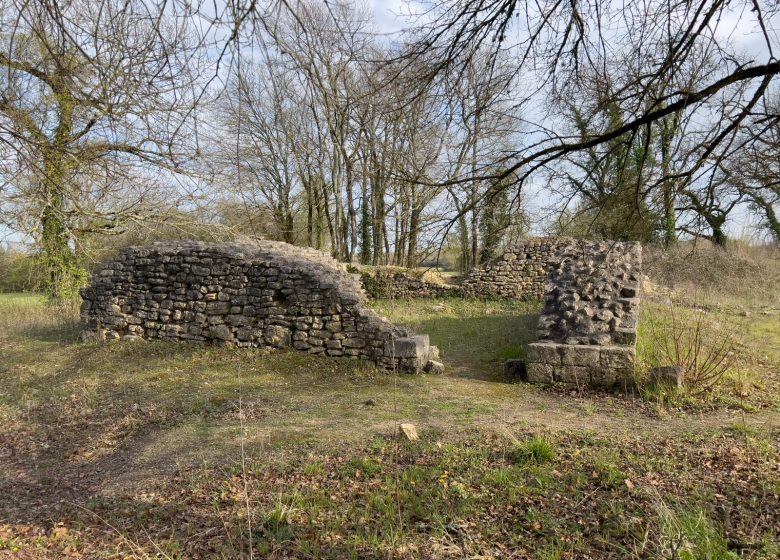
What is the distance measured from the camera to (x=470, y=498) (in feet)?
12.0

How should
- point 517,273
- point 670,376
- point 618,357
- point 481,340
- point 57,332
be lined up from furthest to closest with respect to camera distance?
point 517,273
point 57,332
point 481,340
point 618,357
point 670,376

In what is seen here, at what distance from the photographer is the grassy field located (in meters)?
3.14

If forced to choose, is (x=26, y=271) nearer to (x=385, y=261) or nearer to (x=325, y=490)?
(x=385, y=261)

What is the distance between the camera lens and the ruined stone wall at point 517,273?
55.3 feet

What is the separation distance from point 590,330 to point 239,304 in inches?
235

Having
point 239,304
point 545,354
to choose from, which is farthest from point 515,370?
point 239,304

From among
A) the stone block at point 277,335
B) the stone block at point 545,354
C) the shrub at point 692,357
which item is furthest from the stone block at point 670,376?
the stone block at point 277,335

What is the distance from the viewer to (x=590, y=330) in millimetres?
7336

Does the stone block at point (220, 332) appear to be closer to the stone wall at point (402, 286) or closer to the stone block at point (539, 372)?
the stone block at point (539, 372)

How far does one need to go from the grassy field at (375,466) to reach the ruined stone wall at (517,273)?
8.74m

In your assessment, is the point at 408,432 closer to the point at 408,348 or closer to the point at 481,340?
the point at 408,348

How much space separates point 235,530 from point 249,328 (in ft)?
19.3

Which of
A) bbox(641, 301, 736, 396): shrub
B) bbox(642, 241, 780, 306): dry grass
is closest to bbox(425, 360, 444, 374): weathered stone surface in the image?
bbox(641, 301, 736, 396): shrub

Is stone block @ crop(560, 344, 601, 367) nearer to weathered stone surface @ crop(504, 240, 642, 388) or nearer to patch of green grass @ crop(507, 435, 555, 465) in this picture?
weathered stone surface @ crop(504, 240, 642, 388)
